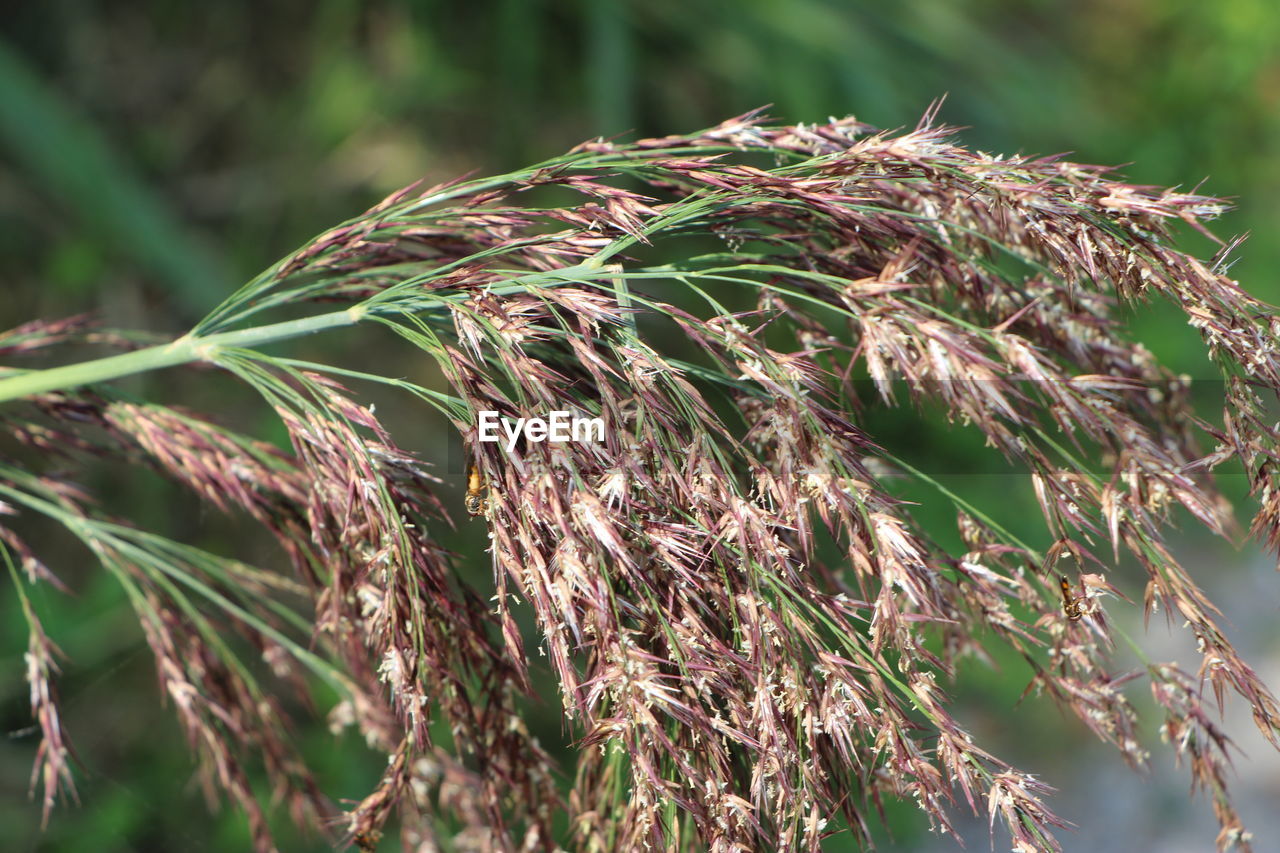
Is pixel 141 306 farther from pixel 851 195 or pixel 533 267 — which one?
pixel 851 195

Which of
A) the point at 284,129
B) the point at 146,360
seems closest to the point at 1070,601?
the point at 146,360

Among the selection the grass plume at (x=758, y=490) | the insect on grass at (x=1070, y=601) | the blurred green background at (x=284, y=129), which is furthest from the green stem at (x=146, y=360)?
the blurred green background at (x=284, y=129)

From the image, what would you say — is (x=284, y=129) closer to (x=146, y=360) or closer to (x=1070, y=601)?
(x=146, y=360)

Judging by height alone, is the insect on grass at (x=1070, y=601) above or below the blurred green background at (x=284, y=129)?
above

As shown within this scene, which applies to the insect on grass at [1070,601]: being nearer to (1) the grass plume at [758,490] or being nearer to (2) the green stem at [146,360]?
(1) the grass plume at [758,490]

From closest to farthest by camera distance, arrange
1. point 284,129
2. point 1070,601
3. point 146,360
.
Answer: point 1070,601 < point 146,360 < point 284,129

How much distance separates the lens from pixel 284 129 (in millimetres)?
2314

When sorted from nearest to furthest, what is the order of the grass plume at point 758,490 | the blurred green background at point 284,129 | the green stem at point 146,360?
1. the grass plume at point 758,490
2. the green stem at point 146,360
3. the blurred green background at point 284,129

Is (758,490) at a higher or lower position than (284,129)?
higher

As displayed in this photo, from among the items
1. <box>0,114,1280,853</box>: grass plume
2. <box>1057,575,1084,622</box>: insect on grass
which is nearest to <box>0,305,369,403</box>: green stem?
<box>0,114,1280,853</box>: grass plume

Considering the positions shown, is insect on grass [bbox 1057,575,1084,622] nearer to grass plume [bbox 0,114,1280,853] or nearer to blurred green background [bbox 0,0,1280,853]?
grass plume [bbox 0,114,1280,853]

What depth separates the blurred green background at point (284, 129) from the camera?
1812mm

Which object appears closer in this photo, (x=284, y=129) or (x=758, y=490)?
(x=758, y=490)

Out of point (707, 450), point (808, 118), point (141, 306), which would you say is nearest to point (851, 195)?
point (707, 450)
